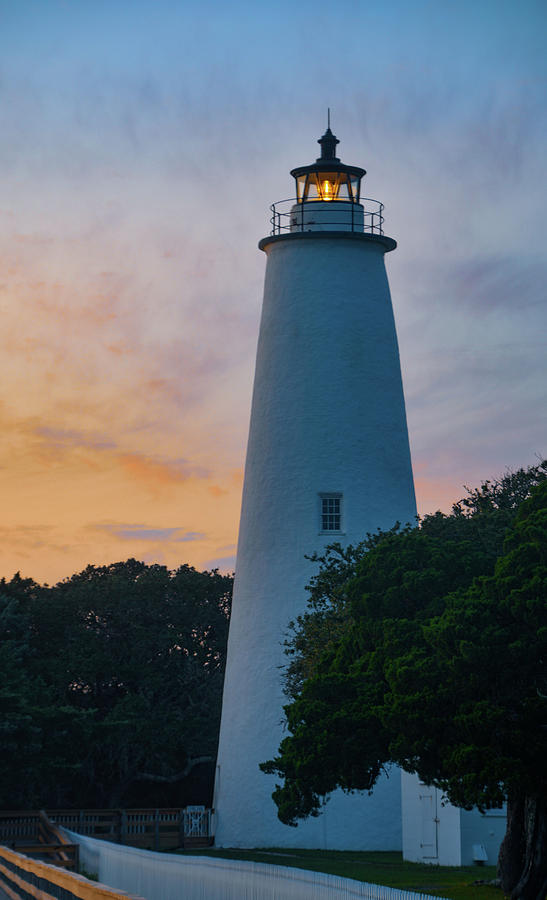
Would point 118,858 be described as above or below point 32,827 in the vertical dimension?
below

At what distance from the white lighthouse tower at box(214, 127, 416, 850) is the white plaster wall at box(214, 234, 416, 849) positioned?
0.14 ft

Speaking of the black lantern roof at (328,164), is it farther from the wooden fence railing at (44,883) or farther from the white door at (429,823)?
the wooden fence railing at (44,883)

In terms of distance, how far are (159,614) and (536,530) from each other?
3337cm

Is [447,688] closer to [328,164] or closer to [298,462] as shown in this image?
[298,462]

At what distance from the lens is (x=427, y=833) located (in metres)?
32.3

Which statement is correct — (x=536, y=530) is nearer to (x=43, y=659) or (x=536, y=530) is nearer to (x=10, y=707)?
(x=10, y=707)

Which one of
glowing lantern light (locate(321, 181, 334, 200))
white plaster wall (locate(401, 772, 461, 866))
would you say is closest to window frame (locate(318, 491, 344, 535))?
white plaster wall (locate(401, 772, 461, 866))

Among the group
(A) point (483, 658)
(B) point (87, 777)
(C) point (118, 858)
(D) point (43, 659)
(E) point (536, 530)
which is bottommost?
(C) point (118, 858)

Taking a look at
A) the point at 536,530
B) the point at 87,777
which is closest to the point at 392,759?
the point at 536,530

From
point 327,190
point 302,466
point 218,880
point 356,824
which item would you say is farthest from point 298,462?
point 218,880

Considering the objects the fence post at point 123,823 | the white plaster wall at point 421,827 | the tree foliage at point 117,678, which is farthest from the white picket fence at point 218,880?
the tree foliage at point 117,678

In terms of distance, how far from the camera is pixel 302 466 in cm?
3897

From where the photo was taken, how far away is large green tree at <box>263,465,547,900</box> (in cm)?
1922

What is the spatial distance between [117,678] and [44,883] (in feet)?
114
